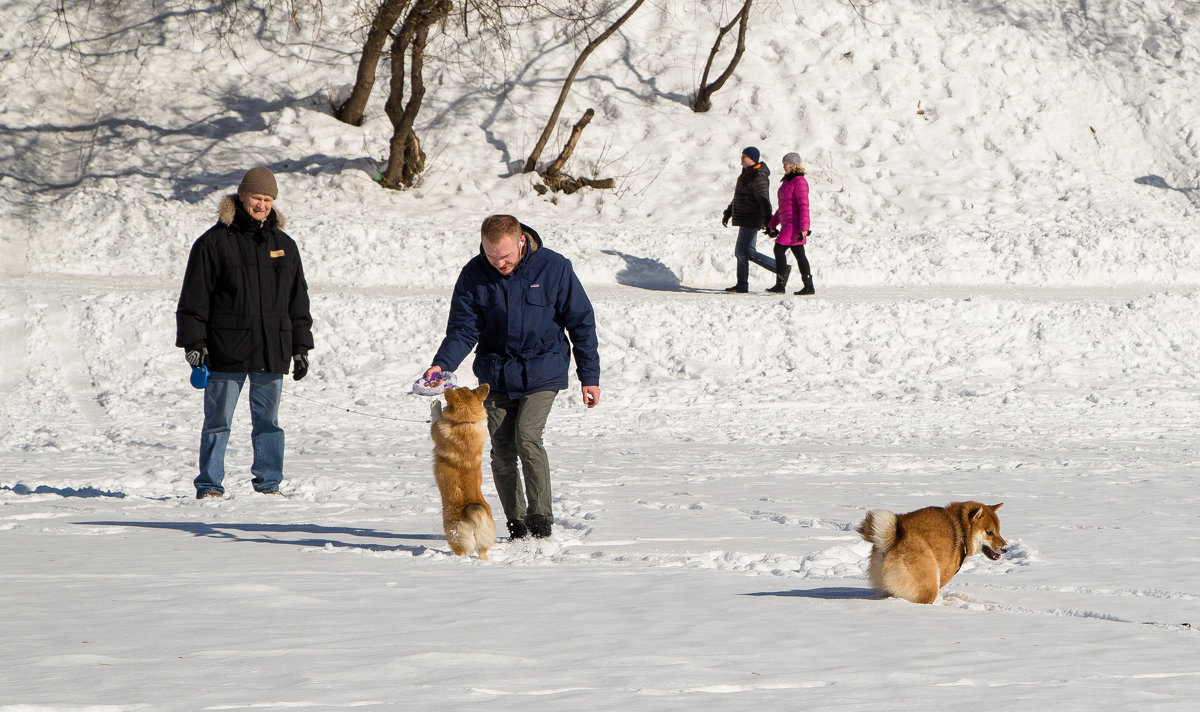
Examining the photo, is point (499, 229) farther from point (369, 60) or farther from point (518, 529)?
point (369, 60)

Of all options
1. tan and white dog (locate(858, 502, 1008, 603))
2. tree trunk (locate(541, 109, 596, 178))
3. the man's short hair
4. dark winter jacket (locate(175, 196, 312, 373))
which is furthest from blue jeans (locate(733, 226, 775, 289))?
tan and white dog (locate(858, 502, 1008, 603))

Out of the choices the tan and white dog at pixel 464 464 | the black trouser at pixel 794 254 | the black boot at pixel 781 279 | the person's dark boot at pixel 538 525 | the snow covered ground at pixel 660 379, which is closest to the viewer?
the snow covered ground at pixel 660 379

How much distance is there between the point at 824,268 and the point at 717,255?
5.29ft

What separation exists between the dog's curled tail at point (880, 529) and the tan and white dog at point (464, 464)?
69.2 inches

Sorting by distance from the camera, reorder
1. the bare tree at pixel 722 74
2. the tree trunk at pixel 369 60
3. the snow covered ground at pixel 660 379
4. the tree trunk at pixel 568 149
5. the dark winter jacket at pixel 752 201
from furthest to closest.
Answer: the bare tree at pixel 722 74 < the tree trunk at pixel 568 149 < the tree trunk at pixel 369 60 < the dark winter jacket at pixel 752 201 < the snow covered ground at pixel 660 379

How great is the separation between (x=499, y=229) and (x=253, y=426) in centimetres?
281

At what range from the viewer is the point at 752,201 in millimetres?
15648

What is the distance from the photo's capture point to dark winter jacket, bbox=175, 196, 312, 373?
690 cm

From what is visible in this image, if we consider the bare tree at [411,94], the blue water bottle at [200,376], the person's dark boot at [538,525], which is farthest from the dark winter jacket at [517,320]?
the bare tree at [411,94]

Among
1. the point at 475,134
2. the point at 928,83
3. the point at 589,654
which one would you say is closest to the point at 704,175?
the point at 475,134

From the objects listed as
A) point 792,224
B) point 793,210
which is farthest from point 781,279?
point 793,210

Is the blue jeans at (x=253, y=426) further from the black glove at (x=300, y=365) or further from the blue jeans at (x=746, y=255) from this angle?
the blue jeans at (x=746, y=255)

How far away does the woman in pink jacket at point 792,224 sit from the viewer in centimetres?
1527

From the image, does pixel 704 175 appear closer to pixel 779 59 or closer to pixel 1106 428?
pixel 779 59
